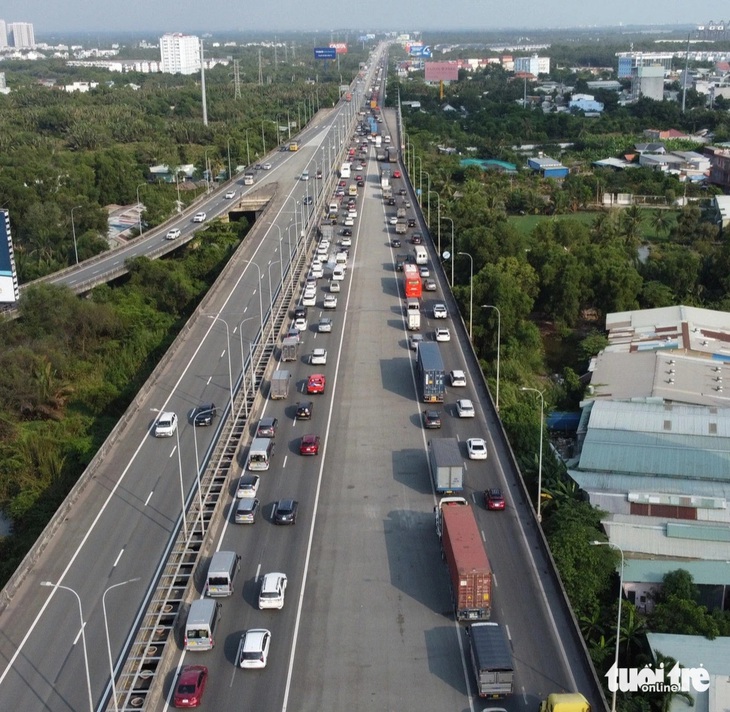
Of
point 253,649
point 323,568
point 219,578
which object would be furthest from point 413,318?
point 253,649

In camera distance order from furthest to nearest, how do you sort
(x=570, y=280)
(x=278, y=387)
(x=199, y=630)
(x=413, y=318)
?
(x=570, y=280) < (x=413, y=318) < (x=278, y=387) < (x=199, y=630)

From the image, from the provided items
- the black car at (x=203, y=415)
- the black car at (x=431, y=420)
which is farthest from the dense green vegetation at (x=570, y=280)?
the black car at (x=203, y=415)

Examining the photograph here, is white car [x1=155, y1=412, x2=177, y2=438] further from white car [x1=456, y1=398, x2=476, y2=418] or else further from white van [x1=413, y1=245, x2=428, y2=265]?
white van [x1=413, y1=245, x2=428, y2=265]

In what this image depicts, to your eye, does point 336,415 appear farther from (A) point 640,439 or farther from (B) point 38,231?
(B) point 38,231

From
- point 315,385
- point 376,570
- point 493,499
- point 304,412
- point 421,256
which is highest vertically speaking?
point 421,256

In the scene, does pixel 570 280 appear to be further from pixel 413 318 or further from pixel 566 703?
pixel 566 703

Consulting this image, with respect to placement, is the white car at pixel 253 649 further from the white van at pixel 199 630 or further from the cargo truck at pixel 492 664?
the cargo truck at pixel 492 664
